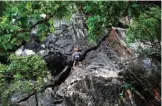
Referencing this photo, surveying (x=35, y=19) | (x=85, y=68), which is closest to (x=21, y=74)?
(x=85, y=68)

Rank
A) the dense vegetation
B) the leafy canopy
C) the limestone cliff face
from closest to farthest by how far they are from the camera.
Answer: the dense vegetation → the leafy canopy → the limestone cliff face

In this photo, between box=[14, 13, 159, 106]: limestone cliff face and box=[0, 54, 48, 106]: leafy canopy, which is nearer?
box=[0, 54, 48, 106]: leafy canopy

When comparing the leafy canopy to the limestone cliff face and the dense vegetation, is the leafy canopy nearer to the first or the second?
the dense vegetation

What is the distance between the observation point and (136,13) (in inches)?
237

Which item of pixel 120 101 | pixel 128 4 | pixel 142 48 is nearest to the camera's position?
pixel 128 4

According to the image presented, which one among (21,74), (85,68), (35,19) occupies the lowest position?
(85,68)

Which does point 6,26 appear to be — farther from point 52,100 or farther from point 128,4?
point 52,100

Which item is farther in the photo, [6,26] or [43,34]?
[43,34]

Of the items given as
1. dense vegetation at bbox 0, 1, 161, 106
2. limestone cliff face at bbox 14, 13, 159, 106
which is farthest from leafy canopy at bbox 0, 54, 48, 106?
limestone cliff face at bbox 14, 13, 159, 106

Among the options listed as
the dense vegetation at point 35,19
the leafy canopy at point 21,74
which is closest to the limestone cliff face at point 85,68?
the leafy canopy at point 21,74

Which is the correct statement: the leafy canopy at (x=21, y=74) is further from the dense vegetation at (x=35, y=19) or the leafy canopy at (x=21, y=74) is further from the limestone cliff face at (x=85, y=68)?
the limestone cliff face at (x=85, y=68)

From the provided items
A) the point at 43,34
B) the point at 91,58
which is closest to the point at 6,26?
→ the point at 43,34

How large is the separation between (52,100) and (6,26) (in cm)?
1070

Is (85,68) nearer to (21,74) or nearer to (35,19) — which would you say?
(21,74)
